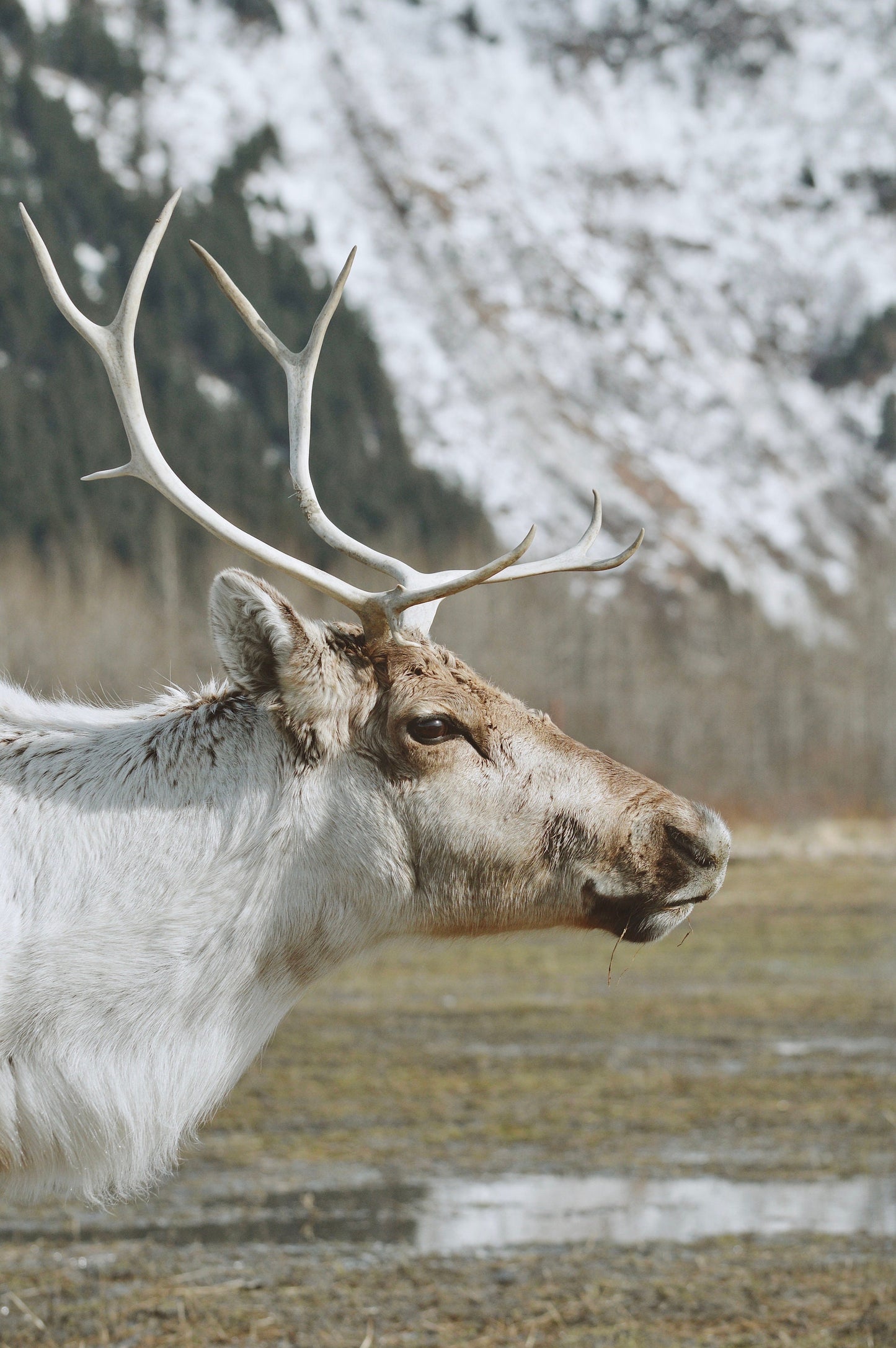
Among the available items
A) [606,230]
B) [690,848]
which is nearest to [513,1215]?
[690,848]

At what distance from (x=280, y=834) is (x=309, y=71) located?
114410 millimetres

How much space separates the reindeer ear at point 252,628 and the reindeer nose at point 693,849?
1207mm

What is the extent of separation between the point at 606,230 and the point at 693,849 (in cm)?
13622

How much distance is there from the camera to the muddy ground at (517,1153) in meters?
5.57

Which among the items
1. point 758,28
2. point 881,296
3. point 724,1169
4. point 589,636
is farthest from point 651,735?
point 758,28

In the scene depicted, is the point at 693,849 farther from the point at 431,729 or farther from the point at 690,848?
the point at 431,729

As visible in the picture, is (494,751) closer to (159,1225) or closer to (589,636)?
(159,1225)

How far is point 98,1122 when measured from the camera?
3.95m

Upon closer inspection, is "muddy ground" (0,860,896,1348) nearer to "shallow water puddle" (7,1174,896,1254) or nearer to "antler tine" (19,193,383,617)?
"shallow water puddle" (7,1174,896,1254)

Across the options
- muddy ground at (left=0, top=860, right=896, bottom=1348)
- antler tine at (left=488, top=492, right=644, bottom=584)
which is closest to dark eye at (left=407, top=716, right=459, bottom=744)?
antler tine at (left=488, top=492, right=644, bottom=584)

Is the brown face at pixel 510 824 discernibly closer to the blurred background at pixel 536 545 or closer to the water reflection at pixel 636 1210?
the blurred background at pixel 536 545

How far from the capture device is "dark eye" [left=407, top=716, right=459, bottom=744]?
4305 millimetres

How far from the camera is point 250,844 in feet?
13.8

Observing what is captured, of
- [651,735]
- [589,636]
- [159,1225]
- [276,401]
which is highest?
[159,1225]
